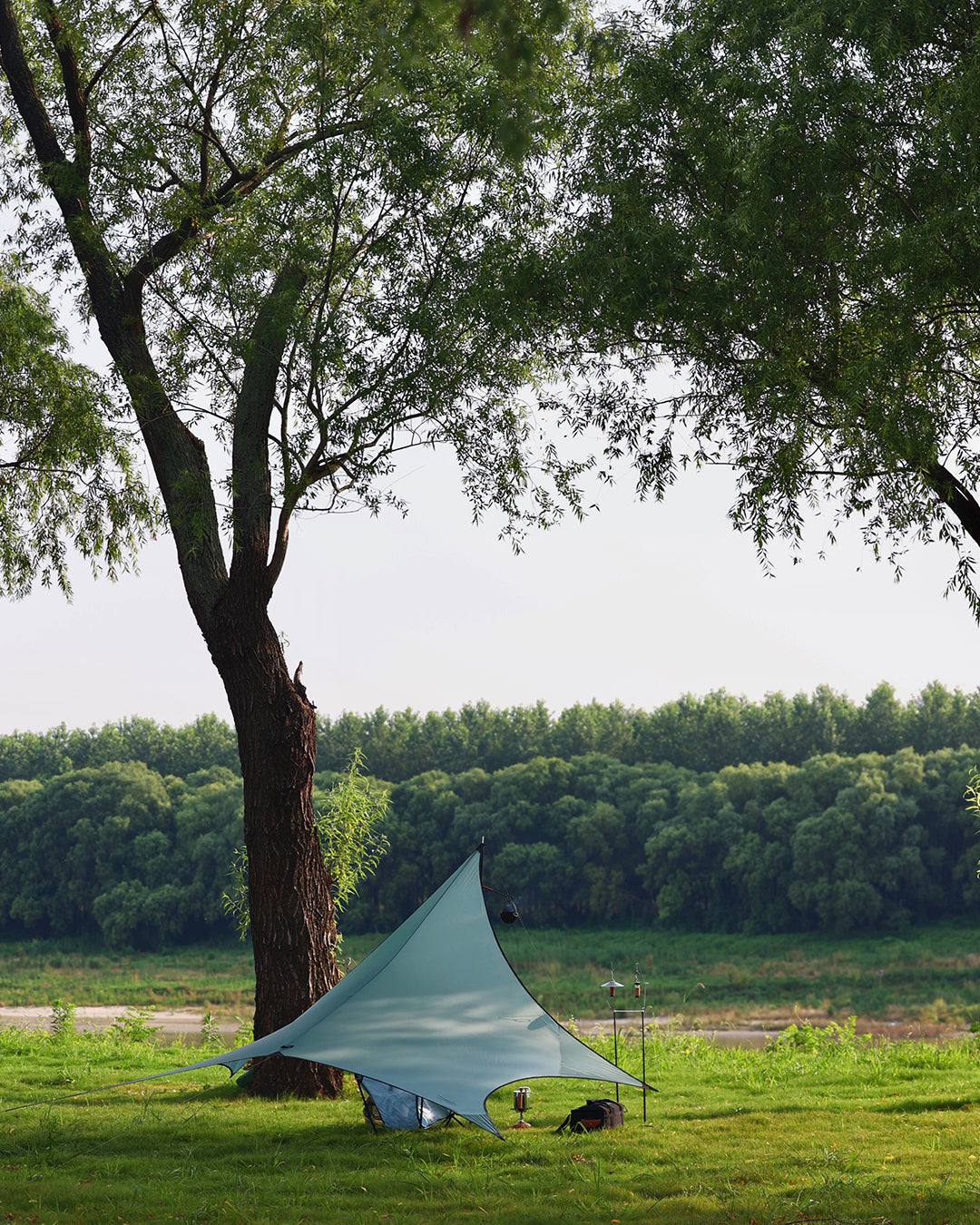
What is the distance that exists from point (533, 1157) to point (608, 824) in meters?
36.9

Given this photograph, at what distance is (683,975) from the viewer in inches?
1321

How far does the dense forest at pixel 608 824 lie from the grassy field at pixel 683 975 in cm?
143

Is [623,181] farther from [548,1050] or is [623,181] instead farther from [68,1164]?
[68,1164]

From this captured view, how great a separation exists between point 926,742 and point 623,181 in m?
44.4

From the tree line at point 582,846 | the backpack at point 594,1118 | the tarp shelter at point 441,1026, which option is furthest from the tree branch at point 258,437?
the tree line at point 582,846

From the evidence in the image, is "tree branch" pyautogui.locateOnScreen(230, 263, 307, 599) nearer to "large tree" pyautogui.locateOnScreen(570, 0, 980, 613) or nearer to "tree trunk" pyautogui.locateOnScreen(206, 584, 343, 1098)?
"tree trunk" pyautogui.locateOnScreen(206, 584, 343, 1098)

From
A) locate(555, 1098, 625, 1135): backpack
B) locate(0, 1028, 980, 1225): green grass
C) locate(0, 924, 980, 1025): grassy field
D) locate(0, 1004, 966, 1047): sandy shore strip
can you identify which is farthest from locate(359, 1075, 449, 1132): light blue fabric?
locate(0, 924, 980, 1025): grassy field

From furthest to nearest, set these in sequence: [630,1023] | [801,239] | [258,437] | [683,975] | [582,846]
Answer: [582,846] < [683,975] < [630,1023] < [258,437] < [801,239]

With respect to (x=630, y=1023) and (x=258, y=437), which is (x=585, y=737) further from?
(x=258, y=437)

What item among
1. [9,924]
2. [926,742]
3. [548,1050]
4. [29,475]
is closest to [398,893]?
[9,924]

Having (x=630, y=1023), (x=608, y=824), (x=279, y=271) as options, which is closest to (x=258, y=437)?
(x=279, y=271)

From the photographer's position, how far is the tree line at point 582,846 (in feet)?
121

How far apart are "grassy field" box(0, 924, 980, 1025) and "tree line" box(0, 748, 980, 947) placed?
1299mm

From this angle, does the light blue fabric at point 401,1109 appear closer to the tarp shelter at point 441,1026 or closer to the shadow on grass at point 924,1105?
the tarp shelter at point 441,1026
